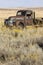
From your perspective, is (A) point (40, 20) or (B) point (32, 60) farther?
(A) point (40, 20)

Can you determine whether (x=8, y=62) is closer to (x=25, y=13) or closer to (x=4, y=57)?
(x=4, y=57)

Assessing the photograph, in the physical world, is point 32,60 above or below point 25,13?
above

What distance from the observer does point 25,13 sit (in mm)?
25969

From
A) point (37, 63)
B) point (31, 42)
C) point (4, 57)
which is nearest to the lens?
point (37, 63)

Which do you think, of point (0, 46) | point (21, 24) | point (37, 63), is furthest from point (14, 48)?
point (21, 24)

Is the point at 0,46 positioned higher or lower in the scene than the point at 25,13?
higher

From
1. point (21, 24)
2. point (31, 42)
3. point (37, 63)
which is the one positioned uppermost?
point (37, 63)

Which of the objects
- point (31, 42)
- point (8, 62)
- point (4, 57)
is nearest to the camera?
point (8, 62)

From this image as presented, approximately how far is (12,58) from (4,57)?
0.35m

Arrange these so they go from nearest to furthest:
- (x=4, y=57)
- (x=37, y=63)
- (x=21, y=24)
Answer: (x=37, y=63)
(x=4, y=57)
(x=21, y=24)

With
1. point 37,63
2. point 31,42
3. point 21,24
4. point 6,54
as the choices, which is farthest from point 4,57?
point 21,24

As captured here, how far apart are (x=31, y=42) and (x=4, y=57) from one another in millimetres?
3098

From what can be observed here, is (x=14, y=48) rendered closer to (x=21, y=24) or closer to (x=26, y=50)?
(x=26, y=50)

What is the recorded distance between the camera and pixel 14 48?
37.8ft
